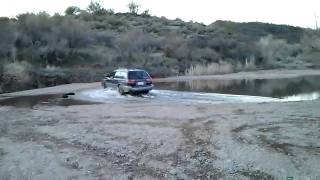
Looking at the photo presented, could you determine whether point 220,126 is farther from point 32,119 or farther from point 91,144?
point 32,119

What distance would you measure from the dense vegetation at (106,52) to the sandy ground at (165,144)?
839 inches

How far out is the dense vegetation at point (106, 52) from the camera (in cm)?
4525

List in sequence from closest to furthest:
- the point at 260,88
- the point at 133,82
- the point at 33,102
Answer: the point at 33,102 < the point at 133,82 < the point at 260,88

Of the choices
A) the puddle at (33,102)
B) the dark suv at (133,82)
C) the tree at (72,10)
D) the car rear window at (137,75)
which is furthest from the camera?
the tree at (72,10)

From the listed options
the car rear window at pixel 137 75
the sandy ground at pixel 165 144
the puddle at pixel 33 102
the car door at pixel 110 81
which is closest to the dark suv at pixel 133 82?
the car rear window at pixel 137 75

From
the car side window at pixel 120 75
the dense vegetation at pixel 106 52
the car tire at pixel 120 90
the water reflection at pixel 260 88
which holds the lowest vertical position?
the water reflection at pixel 260 88

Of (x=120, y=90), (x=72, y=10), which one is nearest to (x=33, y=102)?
(x=120, y=90)

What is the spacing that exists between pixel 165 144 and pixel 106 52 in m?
46.7

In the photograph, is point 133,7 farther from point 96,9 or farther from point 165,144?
point 165,144

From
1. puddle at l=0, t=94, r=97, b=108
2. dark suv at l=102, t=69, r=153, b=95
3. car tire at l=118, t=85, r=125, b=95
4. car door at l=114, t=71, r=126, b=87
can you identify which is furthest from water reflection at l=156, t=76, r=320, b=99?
puddle at l=0, t=94, r=97, b=108

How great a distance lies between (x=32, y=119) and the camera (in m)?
18.9

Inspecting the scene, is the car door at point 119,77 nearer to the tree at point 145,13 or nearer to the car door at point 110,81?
the car door at point 110,81

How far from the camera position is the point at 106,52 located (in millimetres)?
58406

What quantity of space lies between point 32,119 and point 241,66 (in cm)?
4693
